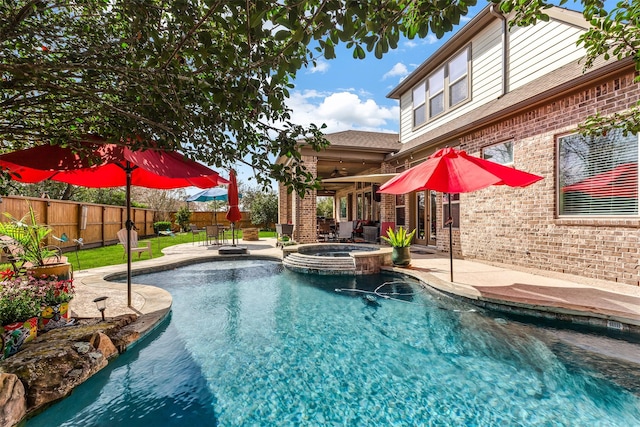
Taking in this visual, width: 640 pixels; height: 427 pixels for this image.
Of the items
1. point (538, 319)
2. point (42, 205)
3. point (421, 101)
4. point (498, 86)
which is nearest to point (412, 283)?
point (538, 319)

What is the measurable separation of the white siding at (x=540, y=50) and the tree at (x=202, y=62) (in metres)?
7.20

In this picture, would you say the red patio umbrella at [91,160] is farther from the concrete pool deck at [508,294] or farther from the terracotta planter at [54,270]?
the concrete pool deck at [508,294]

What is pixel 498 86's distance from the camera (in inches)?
346

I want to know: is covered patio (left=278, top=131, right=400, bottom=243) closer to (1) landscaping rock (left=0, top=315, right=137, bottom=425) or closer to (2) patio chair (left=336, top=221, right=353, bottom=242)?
(2) patio chair (left=336, top=221, right=353, bottom=242)

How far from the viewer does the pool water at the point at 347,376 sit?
2740mm

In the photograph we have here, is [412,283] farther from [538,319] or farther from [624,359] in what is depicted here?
[624,359]

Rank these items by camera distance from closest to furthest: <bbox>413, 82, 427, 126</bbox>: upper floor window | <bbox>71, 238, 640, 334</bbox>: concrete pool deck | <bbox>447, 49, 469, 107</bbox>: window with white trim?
<bbox>71, 238, 640, 334</bbox>: concrete pool deck
<bbox>447, 49, 469, 107</bbox>: window with white trim
<bbox>413, 82, 427, 126</bbox>: upper floor window

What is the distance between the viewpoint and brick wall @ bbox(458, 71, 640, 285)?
213 inches

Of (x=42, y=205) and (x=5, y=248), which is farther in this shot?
(x=42, y=205)

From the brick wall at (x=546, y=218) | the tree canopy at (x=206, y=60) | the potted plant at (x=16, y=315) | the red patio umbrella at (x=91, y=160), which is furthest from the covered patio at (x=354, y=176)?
the potted plant at (x=16, y=315)

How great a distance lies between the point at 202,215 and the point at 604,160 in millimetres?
25677

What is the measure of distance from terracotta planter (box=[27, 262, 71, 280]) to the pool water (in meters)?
1.34

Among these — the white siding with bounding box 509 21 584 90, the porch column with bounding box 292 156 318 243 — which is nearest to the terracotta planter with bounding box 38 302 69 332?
the porch column with bounding box 292 156 318 243

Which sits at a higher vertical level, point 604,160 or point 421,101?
point 421,101
